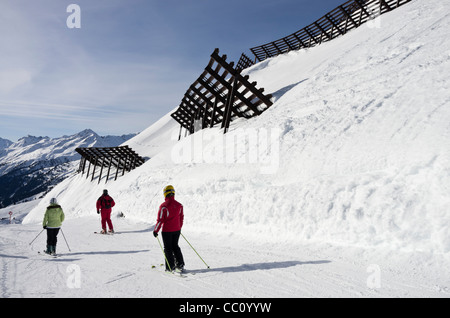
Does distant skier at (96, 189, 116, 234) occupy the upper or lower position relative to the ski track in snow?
upper

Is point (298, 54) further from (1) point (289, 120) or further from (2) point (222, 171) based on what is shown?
(2) point (222, 171)

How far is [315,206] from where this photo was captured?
7.07 m

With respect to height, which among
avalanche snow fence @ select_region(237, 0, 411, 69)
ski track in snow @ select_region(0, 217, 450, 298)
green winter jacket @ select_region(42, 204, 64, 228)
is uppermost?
avalanche snow fence @ select_region(237, 0, 411, 69)

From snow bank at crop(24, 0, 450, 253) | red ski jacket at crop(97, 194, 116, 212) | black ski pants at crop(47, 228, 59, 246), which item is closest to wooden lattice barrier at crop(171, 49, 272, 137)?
snow bank at crop(24, 0, 450, 253)

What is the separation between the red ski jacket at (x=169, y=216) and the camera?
17.6ft

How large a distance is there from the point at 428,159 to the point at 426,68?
483 cm

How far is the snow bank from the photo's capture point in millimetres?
5953

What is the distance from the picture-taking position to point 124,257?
6.64 m

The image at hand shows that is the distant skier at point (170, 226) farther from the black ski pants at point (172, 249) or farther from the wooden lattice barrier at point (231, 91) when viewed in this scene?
the wooden lattice barrier at point (231, 91)

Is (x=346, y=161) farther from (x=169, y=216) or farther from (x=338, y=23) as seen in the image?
(x=338, y=23)

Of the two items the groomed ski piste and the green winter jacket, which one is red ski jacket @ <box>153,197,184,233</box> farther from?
the green winter jacket

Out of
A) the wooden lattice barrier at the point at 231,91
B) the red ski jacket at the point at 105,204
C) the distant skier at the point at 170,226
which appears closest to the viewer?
the distant skier at the point at 170,226

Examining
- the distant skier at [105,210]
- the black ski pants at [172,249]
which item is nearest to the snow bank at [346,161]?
the distant skier at [105,210]
